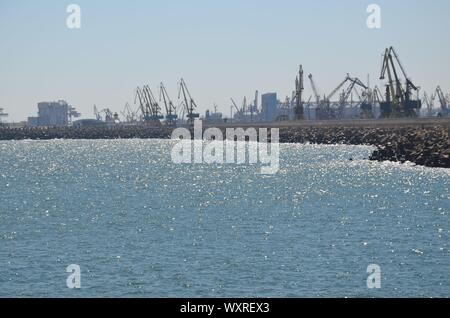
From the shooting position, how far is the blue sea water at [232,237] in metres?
26.3

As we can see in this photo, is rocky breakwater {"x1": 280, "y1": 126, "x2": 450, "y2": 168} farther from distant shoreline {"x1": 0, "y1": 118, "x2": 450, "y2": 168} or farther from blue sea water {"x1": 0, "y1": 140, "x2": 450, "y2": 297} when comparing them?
blue sea water {"x1": 0, "y1": 140, "x2": 450, "y2": 297}

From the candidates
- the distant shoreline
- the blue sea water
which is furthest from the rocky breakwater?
the blue sea water

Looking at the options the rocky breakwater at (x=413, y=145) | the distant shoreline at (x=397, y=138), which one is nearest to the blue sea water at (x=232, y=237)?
the rocky breakwater at (x=413, y=145)

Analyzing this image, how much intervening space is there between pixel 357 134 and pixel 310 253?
111037mm

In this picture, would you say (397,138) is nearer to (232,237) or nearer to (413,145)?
(413,145)

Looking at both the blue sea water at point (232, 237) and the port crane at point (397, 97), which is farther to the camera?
the port crane at point (397, 97)

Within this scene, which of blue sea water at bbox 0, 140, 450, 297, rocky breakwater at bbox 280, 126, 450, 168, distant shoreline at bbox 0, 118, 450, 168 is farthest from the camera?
distant shoreline at bbox 0, 118, 450, 168

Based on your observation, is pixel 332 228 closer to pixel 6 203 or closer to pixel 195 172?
pixel 6 203

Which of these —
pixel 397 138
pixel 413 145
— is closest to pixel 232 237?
pixel 413 145

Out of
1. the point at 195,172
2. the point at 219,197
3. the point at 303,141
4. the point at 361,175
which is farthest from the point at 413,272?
the point at 303,141

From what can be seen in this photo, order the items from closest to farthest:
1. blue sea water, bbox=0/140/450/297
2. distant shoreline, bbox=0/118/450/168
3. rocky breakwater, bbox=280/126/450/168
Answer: blue sea water, bbox=0/140/450/297 < rocky breakwater, bbox=280/126/450/168 < distant shoreline, bbox=0/118/450/168

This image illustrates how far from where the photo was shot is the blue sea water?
26.3m

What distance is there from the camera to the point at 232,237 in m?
36.3

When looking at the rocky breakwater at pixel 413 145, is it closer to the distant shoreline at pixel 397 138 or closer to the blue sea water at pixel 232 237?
the distant shoreline at pixel 397 138
